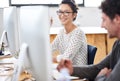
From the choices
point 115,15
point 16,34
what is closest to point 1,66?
point 16,34

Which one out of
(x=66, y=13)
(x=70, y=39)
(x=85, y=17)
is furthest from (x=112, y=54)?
(x=85, y=17)

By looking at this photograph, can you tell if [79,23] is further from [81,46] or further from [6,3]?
[81,46]

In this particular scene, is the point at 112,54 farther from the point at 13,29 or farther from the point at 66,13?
the point at 66,13

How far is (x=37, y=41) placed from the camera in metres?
1.10

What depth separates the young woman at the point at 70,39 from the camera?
7.14 feet

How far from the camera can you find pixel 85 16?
13.7 ft

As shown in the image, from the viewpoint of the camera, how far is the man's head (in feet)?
4.40

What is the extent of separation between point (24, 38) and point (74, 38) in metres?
1.04

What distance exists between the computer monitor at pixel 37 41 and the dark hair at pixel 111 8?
44 cm

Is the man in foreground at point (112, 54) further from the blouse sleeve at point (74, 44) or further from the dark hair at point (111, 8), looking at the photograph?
the blouse sleeve at point (74, 44)

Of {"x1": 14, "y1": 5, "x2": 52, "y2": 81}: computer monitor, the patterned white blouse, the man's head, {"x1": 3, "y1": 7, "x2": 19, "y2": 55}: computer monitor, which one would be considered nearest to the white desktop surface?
the patterned white blouse

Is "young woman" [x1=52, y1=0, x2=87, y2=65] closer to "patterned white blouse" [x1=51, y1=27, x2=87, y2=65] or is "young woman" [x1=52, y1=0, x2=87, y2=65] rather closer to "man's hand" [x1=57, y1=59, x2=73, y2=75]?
"patterned white blouse" [x1=51, y1=27, x2=87, y2=65]

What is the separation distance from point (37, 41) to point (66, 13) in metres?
1.35

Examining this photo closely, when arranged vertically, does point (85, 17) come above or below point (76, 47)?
above
